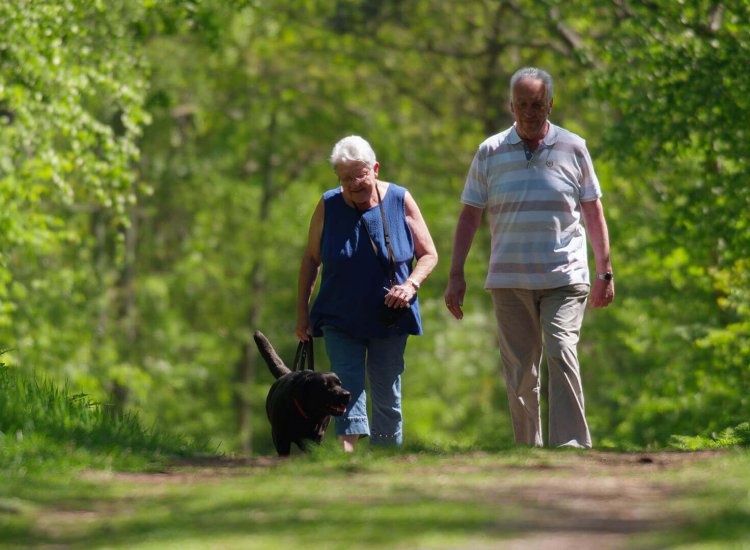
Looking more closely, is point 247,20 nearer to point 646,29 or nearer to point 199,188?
point 199,188

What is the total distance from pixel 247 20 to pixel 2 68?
55.3 ft

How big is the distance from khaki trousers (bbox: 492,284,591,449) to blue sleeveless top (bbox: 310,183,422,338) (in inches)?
21.7

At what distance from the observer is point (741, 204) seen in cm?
1290

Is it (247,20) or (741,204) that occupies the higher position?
(247,20)

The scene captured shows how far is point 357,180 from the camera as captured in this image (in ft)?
26.0

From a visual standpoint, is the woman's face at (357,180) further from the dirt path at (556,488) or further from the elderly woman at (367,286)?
the dirt path at (556,488)

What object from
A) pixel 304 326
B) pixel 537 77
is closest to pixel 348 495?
pixel 304 326

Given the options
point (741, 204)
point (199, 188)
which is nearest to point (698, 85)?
point (741, 204)

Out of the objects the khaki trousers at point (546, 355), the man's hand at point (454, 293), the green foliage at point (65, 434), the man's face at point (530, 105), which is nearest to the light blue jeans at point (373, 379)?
the man's hand at point (454, 293)

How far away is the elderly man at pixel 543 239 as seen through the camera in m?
7.80

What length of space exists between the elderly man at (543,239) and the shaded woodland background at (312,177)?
0.86m

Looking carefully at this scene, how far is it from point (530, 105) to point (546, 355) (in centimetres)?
136

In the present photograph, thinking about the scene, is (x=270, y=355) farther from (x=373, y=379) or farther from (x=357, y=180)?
(x=357, y=180)

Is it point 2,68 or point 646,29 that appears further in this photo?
point 646,29
